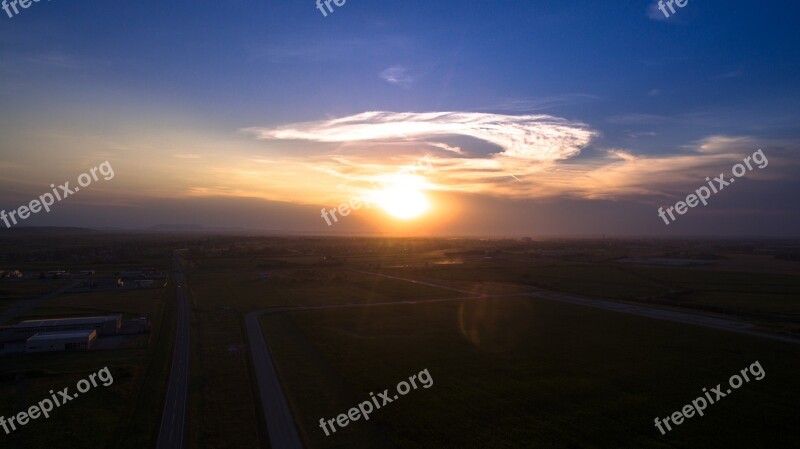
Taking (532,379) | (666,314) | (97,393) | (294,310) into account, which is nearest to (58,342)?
(97,393)

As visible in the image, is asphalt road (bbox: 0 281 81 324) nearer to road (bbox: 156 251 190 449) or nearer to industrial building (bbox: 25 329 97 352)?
industrial building (bbox: 25 329 97 352)

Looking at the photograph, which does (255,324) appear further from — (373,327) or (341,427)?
(341,427)

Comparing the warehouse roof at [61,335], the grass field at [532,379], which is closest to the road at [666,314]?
the grass field at [532,379]

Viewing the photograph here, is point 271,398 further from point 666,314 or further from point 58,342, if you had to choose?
point 666,314

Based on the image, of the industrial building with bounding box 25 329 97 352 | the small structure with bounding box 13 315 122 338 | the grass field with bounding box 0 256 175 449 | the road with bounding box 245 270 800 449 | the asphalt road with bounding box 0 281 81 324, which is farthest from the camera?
the asphalt road with bounding box 0 281 81 324

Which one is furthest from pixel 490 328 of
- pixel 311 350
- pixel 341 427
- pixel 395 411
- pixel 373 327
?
pixel 341 427

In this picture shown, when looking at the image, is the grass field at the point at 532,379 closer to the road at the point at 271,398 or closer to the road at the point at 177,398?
the road at the point at 271,398

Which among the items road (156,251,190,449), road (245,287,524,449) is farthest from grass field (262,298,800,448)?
road (156,251,190,449)
